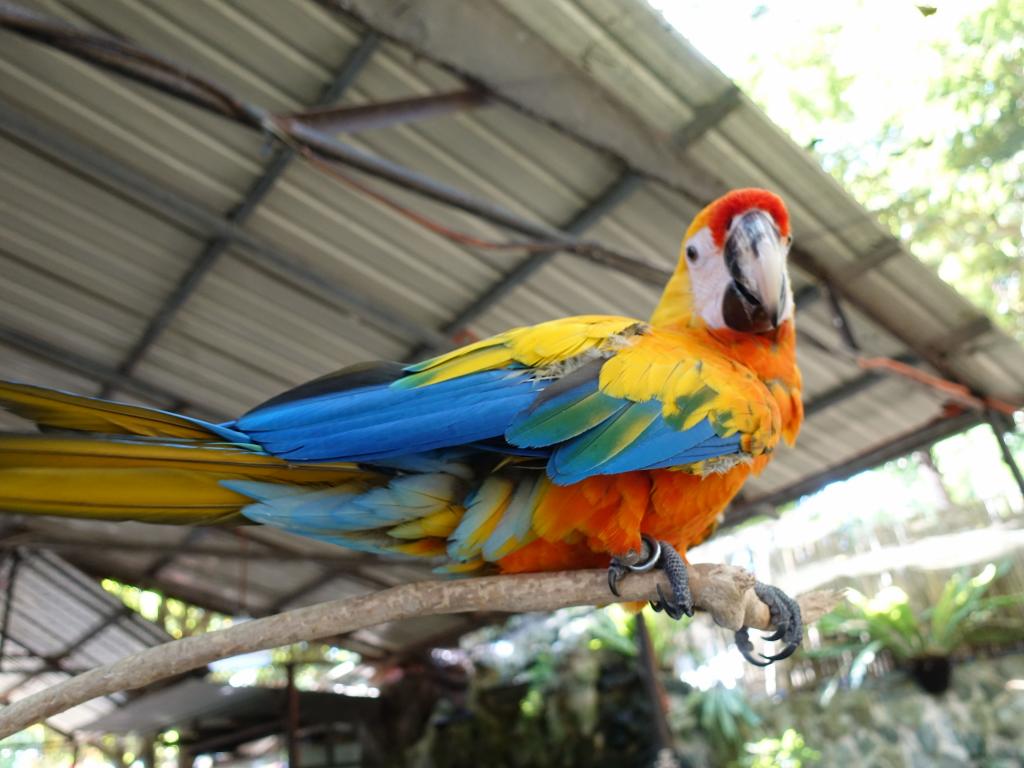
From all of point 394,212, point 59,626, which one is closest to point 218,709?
point 59,626

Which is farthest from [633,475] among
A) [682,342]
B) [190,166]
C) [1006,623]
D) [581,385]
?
[1006,623]

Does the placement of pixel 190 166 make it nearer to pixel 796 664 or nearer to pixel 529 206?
pixel 529 206

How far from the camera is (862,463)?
184 inches

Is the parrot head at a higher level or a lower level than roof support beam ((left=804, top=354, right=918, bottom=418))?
lower

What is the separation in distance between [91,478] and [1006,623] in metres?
6.91

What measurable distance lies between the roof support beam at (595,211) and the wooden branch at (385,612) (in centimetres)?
189

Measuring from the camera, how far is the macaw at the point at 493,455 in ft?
4.16

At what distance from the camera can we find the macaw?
1268mm

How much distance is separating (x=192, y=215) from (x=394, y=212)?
0.90 m

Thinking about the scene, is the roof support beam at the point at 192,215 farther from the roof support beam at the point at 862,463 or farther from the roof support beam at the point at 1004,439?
the roof support beam at the point at 1004,439

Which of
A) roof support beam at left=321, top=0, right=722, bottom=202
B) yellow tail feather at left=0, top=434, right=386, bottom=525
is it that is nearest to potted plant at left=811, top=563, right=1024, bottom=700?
roof support beam at left=321, top=0, right=722, bottom=202

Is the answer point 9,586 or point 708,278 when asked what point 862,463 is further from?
point 9,586

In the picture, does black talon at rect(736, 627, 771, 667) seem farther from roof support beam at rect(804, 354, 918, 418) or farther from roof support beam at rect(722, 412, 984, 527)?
roof support beam at rect(722, 412, 984, 527)

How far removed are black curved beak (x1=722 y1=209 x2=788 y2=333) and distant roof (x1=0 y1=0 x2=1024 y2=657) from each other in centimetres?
111
